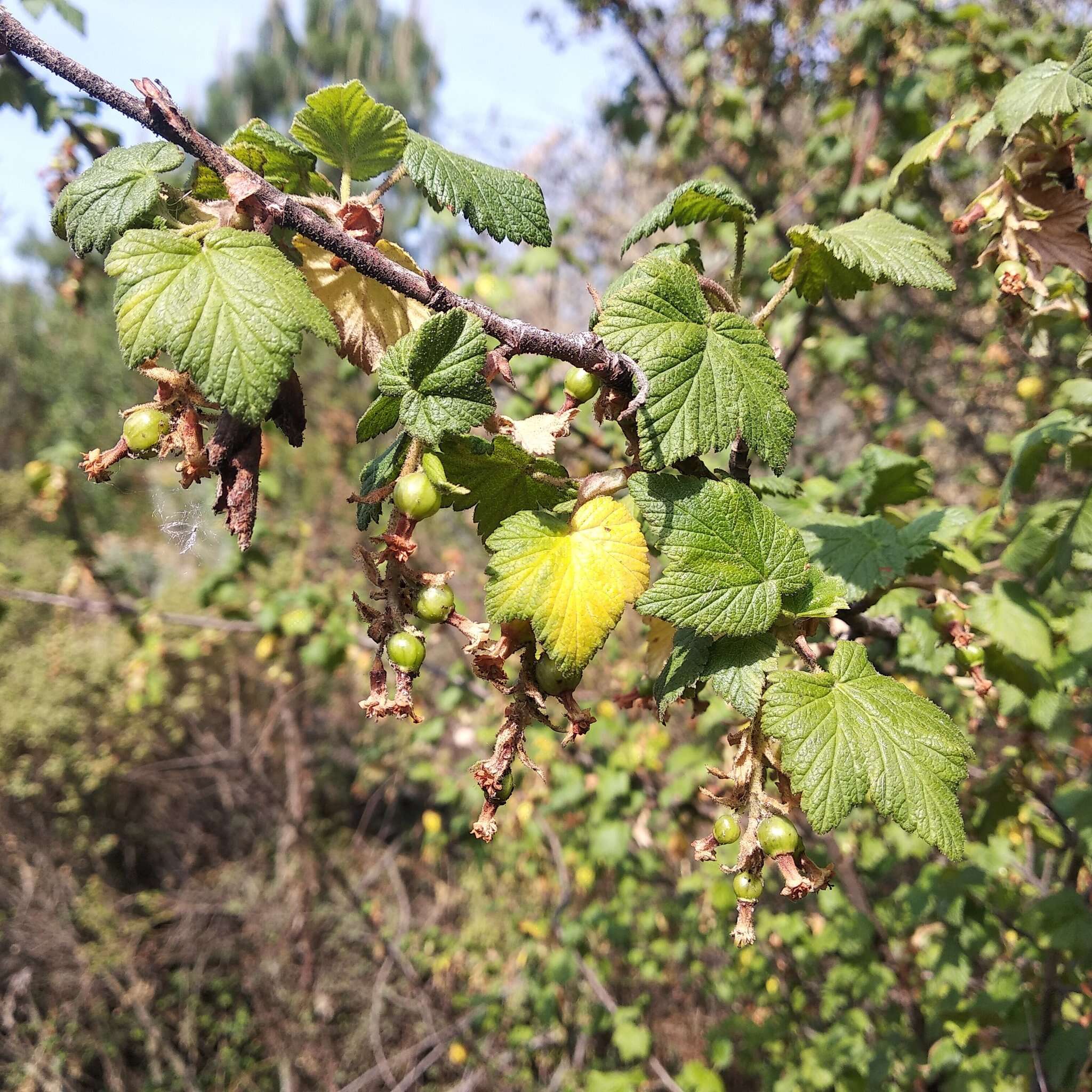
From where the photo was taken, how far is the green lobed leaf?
4.90 ft

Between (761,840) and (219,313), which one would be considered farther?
(761,840)

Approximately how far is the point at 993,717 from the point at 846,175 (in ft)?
8.10

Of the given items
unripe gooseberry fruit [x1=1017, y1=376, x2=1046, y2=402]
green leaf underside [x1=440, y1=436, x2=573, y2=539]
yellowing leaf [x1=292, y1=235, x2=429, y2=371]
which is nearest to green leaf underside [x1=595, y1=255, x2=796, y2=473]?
green leaf underside [x1=440, y1=436, x2=573, y2=539]

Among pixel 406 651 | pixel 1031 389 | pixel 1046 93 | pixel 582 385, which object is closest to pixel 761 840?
pixel 406 651

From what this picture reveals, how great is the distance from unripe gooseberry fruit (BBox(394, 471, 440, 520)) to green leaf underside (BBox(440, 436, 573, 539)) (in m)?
0.10

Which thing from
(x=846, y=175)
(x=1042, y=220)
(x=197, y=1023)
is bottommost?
(x=197, y=1023)

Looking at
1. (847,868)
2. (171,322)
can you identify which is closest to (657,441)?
(171,322)

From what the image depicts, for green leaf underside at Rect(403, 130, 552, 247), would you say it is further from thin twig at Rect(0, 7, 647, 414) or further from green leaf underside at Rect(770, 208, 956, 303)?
green leaf underside at Rect(770, 208, 956, 303)

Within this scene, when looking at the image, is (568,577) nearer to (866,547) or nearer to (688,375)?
(688,375)

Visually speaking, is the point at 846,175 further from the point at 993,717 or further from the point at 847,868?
the point at 847,868

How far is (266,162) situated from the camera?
0.88 m

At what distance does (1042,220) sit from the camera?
120 cm

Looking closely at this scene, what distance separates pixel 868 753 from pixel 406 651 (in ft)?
1.62

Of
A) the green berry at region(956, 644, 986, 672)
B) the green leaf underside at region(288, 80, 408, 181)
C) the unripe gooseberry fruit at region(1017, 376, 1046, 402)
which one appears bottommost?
Answer: the green berry at region(956, 644, 986, 672)
